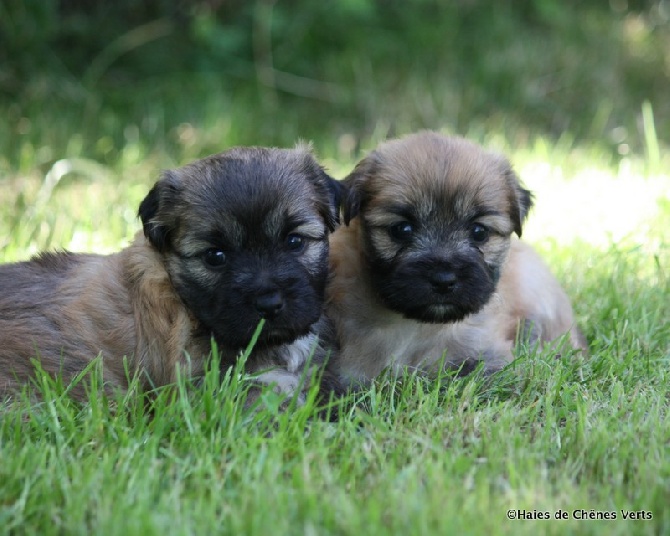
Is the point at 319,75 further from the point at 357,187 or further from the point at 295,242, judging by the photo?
the point at 295,242

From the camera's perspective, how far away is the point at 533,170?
641 cm

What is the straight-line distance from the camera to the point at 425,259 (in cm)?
344

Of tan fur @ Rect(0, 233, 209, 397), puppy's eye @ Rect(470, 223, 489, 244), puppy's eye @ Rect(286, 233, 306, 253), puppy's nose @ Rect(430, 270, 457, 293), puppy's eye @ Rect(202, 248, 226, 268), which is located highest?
puppy's eye @ Rect(470, 223, 489, 244)

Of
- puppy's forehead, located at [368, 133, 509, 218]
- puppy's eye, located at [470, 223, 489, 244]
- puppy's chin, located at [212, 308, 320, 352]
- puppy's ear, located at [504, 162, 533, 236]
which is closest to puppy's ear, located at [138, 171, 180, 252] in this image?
puppy's chin, located at [212, 308, 320, 352]

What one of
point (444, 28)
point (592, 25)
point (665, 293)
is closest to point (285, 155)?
point (665, 293)

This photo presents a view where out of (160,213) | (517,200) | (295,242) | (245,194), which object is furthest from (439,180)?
(160,213)

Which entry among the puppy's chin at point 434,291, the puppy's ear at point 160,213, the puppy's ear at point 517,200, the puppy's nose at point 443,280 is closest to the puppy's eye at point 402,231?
the puppy's chin at point 434,291

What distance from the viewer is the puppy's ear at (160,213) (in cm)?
336

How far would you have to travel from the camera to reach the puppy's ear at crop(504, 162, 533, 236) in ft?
12.5

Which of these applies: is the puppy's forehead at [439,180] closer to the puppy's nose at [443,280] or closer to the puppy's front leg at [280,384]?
the puppy's nose at [443,280]

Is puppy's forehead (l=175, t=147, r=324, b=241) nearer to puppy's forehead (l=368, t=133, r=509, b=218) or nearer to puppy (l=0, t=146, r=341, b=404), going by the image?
puppy (l=0, t=146, r=341, b=404)

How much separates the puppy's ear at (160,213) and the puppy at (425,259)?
2.43 feet

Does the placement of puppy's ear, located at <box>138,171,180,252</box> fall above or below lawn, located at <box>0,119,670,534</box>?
above

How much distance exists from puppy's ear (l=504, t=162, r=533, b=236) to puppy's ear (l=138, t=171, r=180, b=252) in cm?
147
